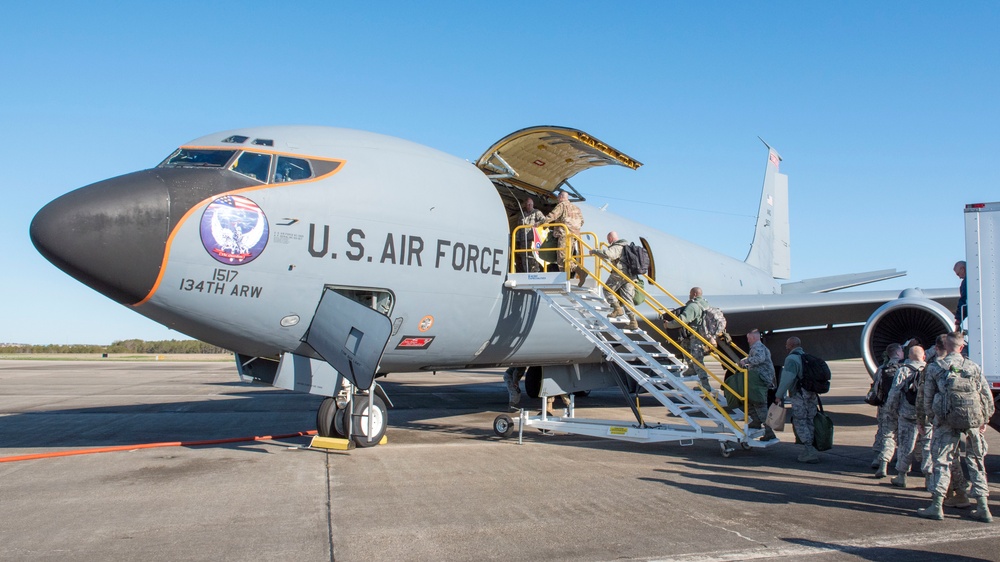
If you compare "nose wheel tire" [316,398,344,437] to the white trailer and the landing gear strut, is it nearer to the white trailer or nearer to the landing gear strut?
the landing gear strut

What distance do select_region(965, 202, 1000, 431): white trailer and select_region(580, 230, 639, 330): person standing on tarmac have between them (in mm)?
4327

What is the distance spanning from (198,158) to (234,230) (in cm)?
119

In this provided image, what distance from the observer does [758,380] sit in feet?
33.8

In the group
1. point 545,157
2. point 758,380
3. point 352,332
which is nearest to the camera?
point 352,332

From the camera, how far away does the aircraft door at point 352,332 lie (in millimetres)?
8914

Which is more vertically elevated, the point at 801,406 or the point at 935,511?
the point at 801,406

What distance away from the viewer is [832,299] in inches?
539

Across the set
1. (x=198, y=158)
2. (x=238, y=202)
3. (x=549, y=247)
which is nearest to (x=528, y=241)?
(x=549, y=247)

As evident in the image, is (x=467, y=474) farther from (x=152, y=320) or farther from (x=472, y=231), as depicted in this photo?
(x=152, y=320)

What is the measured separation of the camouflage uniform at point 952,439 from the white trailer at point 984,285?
1235 millimetres

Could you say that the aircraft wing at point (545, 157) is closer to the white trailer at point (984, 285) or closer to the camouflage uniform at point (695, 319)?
the camouflage uniform at point (695, 319)

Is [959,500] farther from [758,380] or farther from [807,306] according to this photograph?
[807,306]

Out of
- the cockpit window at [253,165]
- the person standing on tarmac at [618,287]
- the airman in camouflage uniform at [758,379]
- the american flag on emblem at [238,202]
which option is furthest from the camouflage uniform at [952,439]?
the cockpit window at [253,165]

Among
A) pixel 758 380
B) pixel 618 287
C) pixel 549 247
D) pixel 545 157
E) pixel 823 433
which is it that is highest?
pixel 545 157
